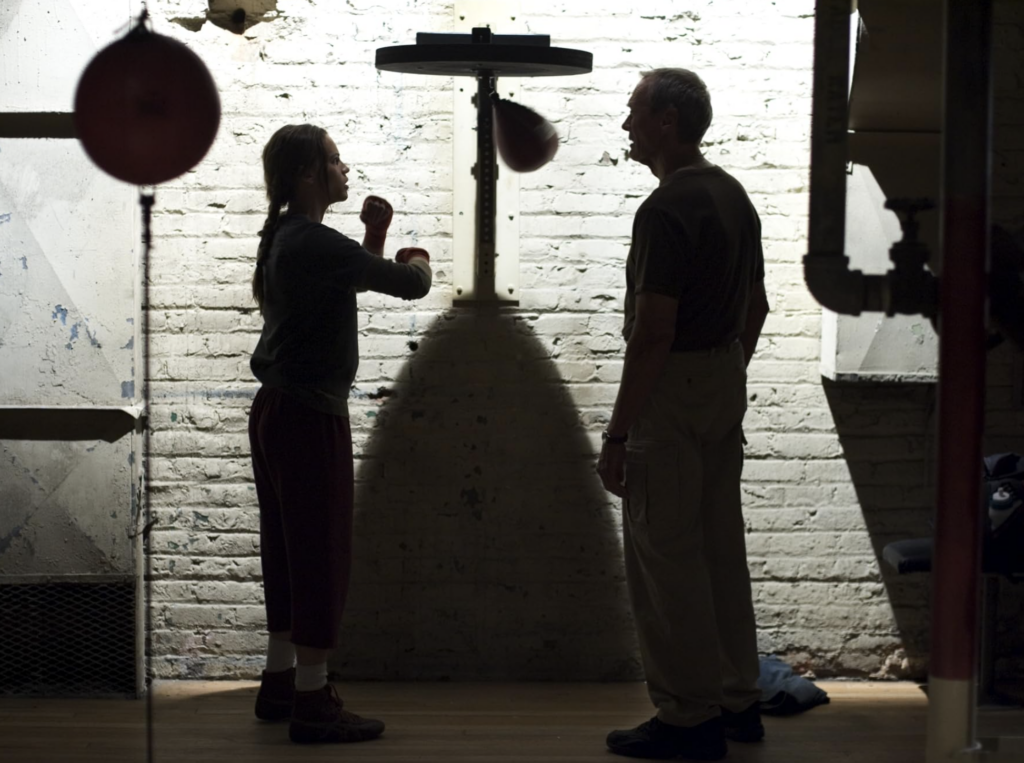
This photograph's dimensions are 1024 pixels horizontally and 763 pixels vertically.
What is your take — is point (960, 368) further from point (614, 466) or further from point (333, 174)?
point (333, 174)

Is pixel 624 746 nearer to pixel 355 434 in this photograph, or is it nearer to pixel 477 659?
pixel 477 659

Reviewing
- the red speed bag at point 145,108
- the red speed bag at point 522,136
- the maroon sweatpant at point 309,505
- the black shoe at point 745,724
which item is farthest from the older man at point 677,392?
the red speed bag at point 145,108

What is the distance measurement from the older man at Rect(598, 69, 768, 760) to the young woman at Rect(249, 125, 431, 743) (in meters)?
0.64

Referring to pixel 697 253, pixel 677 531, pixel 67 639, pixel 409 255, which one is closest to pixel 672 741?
pixel 677 531

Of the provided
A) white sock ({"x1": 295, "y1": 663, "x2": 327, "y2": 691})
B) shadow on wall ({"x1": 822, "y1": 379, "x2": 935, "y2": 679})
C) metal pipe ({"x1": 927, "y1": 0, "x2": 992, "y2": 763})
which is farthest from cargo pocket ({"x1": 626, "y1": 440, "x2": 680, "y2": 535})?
metal pipe ({"x1": 927, "y1": 0, "x2": 992, "y2": 763})

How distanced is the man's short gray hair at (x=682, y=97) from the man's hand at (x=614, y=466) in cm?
78

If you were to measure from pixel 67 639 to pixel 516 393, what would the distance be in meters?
1.55

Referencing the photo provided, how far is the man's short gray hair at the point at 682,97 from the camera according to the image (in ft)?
9.91

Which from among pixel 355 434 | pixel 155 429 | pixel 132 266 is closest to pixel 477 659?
pixel 355 434

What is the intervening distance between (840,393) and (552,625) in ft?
3.77

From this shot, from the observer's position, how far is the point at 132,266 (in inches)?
142

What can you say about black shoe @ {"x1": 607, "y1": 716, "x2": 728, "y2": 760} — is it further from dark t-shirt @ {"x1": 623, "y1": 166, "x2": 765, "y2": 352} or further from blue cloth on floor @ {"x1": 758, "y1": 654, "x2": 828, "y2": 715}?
dark t-shirt @ {"x1": 623, "y1": 166, "x2": 765, "y2": 352}

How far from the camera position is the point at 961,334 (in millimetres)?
1728

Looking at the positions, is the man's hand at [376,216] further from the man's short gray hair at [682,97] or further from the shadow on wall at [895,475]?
the shadow on wall at [895,475]
